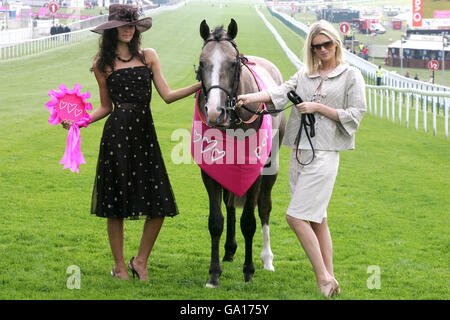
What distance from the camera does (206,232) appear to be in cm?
784

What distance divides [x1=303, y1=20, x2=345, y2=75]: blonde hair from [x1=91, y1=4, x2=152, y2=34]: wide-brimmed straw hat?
4.33ft

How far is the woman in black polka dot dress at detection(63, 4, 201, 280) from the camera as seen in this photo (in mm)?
5562

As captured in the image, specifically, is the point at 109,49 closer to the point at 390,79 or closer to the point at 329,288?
the point at 329,288

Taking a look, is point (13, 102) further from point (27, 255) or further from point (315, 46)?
point (315, 46)

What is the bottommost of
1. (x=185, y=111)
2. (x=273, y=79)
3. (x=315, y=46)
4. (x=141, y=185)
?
(x=185, y=111)

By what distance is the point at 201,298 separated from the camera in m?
5.38

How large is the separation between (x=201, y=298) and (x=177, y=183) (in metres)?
5.77

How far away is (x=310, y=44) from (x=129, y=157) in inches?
64.0

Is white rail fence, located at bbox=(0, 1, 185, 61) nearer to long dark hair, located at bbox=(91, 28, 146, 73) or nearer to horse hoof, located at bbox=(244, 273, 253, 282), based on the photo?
long dark hair, located at bbox=(91, 28, 146, 73)

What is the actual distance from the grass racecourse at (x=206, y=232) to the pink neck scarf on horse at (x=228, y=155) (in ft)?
2.73

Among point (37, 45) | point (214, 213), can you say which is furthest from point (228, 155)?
point (37, 45)

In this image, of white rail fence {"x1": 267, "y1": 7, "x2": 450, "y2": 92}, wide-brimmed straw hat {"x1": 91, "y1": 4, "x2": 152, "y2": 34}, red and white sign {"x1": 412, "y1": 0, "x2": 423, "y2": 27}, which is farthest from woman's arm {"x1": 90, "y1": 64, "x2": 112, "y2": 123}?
red and white sign {"x1": 412, "y1": 0, "x2": 423, "y2": 27}
